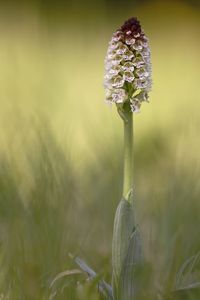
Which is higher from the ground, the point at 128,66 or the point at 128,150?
the point at 128,66

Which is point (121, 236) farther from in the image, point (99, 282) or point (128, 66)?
point (128, 66)

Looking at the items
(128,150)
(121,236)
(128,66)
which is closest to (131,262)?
(121,236)

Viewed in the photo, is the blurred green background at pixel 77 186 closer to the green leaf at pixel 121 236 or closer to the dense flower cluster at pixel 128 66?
the green leaf at pixel 121 236

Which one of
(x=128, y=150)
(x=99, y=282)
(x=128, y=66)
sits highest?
(x=128, y=66)

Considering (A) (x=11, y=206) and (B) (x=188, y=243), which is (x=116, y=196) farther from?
(A) (x=11, y=206)

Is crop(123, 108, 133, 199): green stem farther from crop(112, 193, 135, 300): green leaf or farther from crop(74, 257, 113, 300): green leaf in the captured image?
crop(74, 257, 113, 300): green leaf

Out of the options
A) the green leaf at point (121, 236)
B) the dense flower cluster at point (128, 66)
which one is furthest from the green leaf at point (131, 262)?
the dense flower cluster at point (128, 66)

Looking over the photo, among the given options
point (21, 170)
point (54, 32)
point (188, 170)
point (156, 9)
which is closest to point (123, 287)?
point (21, 170)

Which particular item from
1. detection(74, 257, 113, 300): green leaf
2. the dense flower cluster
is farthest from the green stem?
detection(74, 257, 113, 300): green leaf

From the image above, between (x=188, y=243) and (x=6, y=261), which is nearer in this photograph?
(x=6, y=261)
